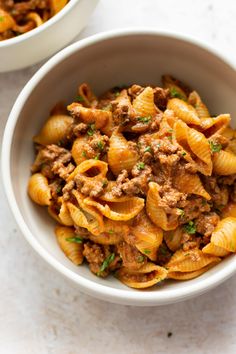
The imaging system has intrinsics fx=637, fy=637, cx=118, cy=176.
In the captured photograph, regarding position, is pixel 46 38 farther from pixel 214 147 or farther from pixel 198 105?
pixel 214 147

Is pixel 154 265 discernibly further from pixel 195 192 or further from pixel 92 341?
pixel 92 341

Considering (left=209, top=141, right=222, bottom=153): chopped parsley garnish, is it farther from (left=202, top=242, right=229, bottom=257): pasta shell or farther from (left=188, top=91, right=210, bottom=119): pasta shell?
(left=202, top=242, right=229, bottom=257): pasta shell

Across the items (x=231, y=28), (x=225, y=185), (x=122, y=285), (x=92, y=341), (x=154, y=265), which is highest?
(x=231, y=28)

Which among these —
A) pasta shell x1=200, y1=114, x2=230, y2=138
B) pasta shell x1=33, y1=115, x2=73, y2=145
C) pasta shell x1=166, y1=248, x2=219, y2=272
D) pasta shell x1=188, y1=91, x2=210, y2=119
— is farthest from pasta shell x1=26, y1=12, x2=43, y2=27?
pasta shell x1=166, y1=248, x2=219, y2=272

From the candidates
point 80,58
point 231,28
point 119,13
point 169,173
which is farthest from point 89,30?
point 169,173

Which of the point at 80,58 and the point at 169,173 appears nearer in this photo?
the point at 169,173

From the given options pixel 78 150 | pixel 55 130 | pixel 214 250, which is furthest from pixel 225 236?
pixel 55 130
